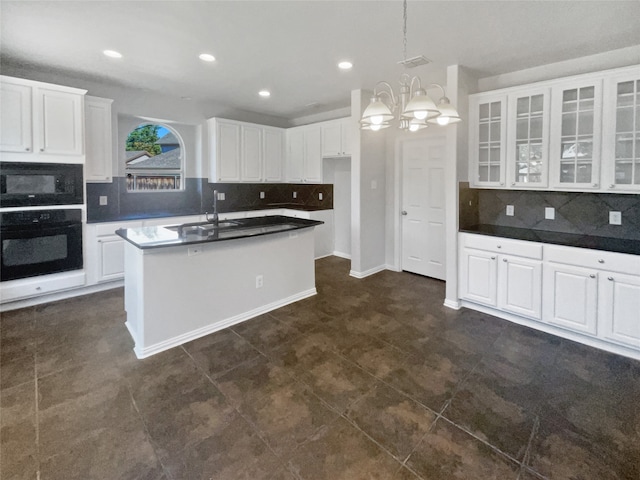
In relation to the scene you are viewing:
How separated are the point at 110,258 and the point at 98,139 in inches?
61.5

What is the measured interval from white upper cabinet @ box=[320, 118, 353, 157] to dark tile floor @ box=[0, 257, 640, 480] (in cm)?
307

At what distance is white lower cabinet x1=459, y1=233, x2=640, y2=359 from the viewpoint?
2697 mm

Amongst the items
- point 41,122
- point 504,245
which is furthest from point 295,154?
point 504,245

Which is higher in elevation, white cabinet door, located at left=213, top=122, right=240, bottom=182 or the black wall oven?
white cabinet door, located at left=213, top=122, right=240, bottom=182

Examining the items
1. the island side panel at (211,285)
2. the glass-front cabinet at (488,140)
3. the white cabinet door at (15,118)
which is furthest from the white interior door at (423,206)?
the white cabinet door at (15,118)

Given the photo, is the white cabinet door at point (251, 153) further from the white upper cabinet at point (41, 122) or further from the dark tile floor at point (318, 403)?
the dark tile floor at point (318, 403)

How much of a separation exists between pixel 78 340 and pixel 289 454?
2.41 metres

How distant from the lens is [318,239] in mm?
6055

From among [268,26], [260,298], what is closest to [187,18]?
[268,26]

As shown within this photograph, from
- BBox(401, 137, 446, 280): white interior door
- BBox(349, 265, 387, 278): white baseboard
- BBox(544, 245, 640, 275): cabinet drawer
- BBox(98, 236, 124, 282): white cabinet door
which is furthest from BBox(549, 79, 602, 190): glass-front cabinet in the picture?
BBox(98, 236, 124, 282): white cabinet door

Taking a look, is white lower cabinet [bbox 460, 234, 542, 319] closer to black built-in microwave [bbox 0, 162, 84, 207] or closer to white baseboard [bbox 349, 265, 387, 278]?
white baseboard [bbox 349, 265, 387, 278]

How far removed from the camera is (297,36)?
115 inches

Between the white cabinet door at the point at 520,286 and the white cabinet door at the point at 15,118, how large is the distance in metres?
5.22

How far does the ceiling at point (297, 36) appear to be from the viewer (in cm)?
246
